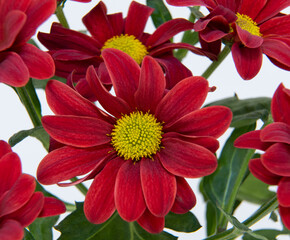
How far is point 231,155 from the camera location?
78 centimetres

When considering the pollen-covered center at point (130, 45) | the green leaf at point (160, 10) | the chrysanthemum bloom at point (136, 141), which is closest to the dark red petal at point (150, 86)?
A: the chrysanthemum bloom at point (136, 141)

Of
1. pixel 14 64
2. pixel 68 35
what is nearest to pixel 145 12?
pixel 68 35

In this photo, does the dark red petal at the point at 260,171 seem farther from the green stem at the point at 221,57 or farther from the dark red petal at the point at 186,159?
the green stem at the point at 221,57

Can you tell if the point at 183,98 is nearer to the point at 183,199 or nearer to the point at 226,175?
the point at 183,199

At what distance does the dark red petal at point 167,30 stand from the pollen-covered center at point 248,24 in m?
0.07

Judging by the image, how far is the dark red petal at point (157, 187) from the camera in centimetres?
47

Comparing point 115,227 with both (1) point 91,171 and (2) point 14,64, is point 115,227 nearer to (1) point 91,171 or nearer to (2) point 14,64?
(1) point 91,171

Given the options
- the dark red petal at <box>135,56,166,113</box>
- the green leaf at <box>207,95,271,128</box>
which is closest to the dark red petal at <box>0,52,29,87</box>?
the dark red petal at <box>135,56,166,113</box>

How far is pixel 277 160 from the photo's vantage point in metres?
0.47

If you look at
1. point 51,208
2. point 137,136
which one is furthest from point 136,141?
point 51,208

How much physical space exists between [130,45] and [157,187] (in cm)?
22

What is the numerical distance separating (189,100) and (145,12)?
0.63ft

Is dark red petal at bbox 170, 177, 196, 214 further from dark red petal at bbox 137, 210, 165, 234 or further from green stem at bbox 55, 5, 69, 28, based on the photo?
green stem at bbox 55, 5, 69, 28

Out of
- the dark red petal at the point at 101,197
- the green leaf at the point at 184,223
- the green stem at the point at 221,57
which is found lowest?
the dark red petal at the point at 101,197
